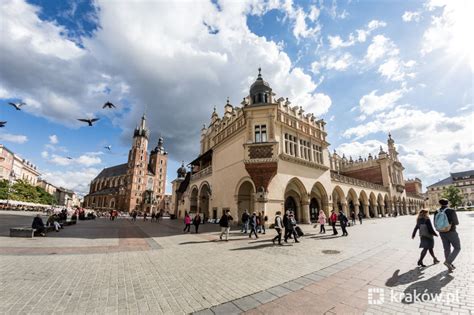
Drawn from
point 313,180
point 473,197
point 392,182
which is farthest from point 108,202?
point 473,197

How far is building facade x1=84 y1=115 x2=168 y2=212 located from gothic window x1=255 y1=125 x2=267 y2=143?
76237mm

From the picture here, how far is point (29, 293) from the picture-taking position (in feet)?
13.7

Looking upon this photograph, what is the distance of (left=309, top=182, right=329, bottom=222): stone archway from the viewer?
24.4 meters

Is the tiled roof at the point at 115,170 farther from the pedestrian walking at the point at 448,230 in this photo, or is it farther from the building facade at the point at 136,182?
the pedestrian walking at the point at 448,230

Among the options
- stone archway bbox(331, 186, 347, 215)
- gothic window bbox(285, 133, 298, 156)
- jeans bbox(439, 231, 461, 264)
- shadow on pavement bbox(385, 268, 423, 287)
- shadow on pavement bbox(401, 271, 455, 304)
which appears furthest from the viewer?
stone archway bbox(331, 186, 347, 215)

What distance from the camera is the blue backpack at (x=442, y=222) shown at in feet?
19.5

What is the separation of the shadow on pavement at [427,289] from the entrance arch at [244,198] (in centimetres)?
1620

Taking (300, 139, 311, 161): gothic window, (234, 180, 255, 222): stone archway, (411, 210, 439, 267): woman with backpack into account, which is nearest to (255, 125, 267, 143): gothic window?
(234, 180, 255, 222): stone archway

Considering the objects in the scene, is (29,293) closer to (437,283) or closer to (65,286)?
(65,286)

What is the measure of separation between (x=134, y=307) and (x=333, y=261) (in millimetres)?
6158

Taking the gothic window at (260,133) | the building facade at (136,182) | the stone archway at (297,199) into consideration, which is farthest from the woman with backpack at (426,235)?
the building facade at (136,182)

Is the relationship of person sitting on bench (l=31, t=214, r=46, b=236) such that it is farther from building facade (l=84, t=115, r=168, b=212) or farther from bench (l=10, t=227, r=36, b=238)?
building facade (l=84, t=115, r=168, b=212)

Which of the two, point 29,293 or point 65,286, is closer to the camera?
point 29,293

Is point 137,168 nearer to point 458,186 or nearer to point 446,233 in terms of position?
point 446,233
